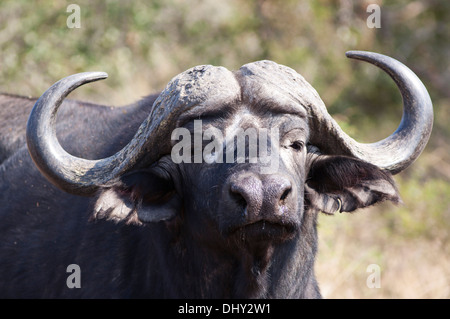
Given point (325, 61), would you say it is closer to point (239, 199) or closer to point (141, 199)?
point (141, 199)

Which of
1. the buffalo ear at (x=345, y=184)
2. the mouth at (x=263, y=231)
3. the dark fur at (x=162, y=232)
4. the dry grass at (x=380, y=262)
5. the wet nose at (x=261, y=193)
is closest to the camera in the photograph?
the wet nose at (x=261, y=193)

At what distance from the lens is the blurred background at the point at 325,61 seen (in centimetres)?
884

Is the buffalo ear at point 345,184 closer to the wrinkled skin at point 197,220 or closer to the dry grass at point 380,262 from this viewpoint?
the wrinkled skin at point 197,220

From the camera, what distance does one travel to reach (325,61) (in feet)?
40.2

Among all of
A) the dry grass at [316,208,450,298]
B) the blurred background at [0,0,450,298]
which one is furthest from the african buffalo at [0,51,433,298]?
the blurred background at [0,0,450,298]

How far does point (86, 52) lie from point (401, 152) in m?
7.11

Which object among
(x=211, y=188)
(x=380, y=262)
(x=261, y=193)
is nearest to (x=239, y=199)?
(x=261, y=193)

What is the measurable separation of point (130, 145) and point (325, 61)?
8311mm

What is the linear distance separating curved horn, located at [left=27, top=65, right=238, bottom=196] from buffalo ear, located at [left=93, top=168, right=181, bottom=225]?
0.27 feet

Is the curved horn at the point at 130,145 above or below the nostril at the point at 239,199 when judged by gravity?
above

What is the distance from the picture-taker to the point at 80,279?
4.98m

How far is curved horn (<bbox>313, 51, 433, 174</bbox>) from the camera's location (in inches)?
183

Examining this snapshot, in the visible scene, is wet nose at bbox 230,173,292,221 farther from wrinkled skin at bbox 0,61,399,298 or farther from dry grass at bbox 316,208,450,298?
dry grass at bbox 316,208,450,298

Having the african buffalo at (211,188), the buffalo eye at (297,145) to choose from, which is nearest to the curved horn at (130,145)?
the african buffalo at (211,188)
